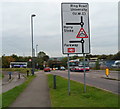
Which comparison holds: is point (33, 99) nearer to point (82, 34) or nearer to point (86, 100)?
point (86, 100)

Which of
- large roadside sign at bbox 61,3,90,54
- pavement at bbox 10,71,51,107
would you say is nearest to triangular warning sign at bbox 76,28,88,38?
large roadside sign at bbox 61,3,90,54

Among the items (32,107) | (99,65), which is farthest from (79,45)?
(99,65)

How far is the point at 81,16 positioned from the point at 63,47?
1.77m

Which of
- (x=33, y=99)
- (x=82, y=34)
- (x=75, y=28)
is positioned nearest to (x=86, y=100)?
(x=33, y=99)

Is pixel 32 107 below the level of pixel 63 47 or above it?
below

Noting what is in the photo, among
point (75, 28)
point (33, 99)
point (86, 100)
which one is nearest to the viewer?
point (86, 100)

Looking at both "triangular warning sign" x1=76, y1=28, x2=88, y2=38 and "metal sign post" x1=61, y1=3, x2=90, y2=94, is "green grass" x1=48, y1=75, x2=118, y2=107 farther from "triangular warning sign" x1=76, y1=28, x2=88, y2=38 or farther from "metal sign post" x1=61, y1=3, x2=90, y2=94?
"triangular warning sign" x1=76, y1=28, x2=88, y2=38

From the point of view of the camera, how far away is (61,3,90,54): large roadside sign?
11484mm

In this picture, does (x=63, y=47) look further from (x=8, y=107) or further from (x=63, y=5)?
(x=8, y=107)

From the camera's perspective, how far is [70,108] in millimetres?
7762

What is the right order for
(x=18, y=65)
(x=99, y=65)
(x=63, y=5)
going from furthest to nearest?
(x=18, y=65) → (x=99, y=65) → (x=63, y=5)

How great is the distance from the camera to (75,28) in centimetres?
1162

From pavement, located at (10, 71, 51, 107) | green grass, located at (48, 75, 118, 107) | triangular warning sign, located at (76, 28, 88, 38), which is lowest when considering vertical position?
pavement, located at (10, 71, 51, 107)

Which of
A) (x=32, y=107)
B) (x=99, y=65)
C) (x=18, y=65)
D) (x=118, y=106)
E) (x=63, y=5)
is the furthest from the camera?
(x=18, y=65)
